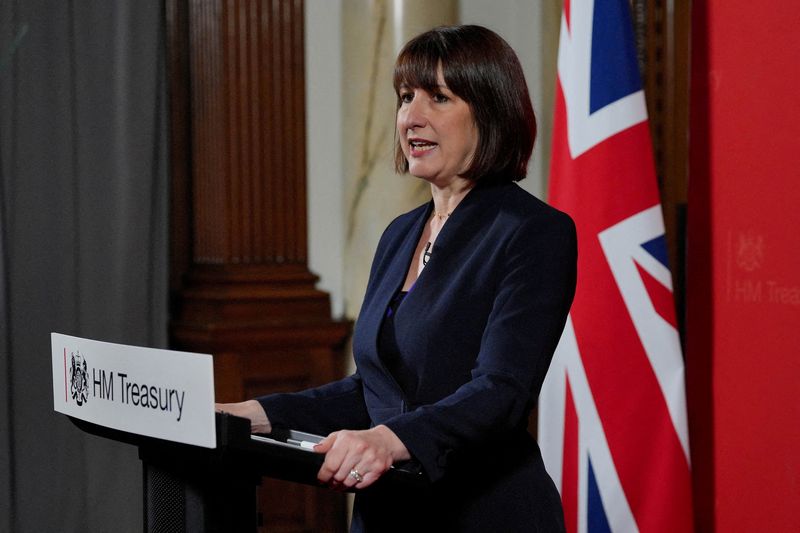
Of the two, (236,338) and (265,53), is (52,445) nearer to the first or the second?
(236,338)

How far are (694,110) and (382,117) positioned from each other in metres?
1.12

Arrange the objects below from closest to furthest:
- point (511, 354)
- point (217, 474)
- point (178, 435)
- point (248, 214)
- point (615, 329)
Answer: point (178, 435), point (217, 474), point (511, 354), point (615, 329), point (248, 214)

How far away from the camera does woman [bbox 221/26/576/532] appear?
48.4 inches

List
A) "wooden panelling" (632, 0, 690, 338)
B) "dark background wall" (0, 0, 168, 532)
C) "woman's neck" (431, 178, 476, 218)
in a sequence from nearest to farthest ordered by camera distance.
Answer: "woman's neck" (431, 178, 476, 218) < "dark background wall" (0, 0, 168, 532) < "wooden panelling" (632, 0, 690, 338)

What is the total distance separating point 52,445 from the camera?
9.62 feet

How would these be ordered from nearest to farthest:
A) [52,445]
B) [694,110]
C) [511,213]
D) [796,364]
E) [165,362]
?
1. [165,362]
2. [511,213]
3. [796,364]
4. [694,110]
5. [52,445]

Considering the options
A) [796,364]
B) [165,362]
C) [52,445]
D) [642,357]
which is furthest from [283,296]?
[165,362]

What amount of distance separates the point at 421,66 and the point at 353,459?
2.06 feet

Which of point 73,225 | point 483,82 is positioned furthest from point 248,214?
point 483,82

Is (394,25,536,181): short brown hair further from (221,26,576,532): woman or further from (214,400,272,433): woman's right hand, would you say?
(214,400,272,433): woman's right hand

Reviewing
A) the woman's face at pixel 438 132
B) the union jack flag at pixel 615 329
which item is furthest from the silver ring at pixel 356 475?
the union jack flag at pixel 615 329

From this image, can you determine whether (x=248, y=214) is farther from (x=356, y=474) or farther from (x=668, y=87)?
(x=356, y=474)

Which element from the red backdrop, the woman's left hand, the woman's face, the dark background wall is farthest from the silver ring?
the dark background wall

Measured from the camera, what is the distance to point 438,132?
1.40 meters
